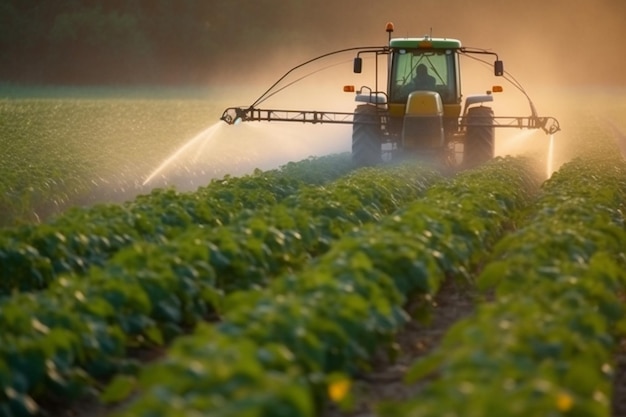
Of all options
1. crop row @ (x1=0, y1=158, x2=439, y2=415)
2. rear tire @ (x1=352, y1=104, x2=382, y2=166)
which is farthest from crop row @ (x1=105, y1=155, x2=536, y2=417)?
rear tire @ (x1=352, y1=104, x2=382, y2=166)

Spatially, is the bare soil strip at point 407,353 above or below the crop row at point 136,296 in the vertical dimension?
below

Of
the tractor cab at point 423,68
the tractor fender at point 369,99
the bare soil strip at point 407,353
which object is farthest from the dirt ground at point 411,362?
the tractor fender at point 369,99

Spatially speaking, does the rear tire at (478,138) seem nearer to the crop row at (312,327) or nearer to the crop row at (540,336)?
the crop row at (312,327)

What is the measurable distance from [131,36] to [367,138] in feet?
185

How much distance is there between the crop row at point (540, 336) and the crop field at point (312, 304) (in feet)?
0.05

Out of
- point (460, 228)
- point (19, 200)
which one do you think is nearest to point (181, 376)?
point (460, 228)

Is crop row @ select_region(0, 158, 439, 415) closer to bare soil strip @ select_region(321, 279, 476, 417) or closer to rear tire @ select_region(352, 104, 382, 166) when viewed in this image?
bare soil strip @ select_region(321, 279, 476, 417)

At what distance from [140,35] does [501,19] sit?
2233cm

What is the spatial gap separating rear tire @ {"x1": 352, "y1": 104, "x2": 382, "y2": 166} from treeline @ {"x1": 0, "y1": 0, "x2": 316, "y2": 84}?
171 feet

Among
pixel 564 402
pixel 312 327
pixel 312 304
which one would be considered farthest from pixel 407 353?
pixel 564 402

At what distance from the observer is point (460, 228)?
11680 millimetres

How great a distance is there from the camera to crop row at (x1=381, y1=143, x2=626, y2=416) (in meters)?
5.55

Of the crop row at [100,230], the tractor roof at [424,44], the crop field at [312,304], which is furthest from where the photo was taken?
the tractor roof at [424,44]

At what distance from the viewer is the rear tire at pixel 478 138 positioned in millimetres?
23656
